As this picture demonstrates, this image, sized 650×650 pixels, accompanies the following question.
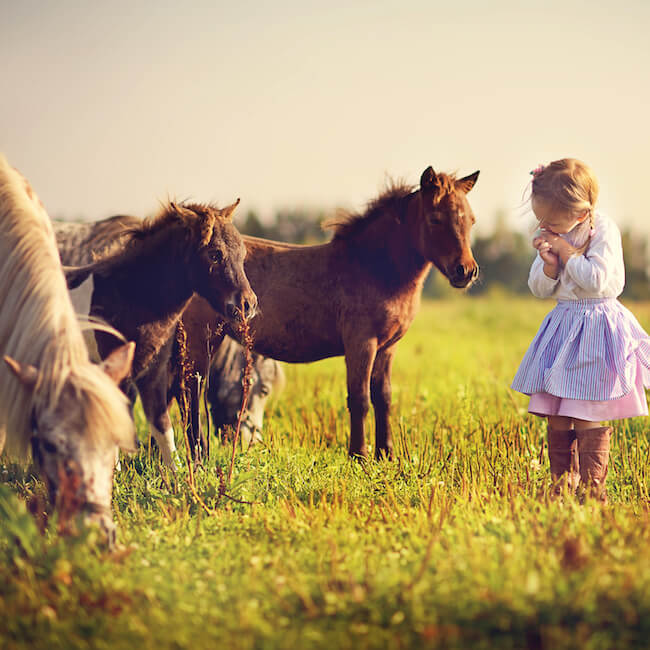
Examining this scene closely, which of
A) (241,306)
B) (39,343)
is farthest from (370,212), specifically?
(39,343)

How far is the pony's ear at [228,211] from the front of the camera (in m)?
4.80

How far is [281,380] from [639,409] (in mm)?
3708

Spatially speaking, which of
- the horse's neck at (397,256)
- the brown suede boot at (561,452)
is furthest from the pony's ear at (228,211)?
the brown suede boot at (561,452)

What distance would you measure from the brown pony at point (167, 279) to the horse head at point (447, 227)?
1.43m

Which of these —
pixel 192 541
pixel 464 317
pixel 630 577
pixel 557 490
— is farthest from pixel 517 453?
pixel 464 317

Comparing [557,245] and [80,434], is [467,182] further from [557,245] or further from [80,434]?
[80,434]

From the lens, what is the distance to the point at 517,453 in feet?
17.7

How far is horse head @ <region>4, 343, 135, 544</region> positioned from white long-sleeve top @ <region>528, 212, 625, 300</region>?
9.52ft

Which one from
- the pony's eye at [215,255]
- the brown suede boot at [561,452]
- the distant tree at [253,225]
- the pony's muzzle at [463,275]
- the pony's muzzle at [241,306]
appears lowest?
the distant tree at [253,225]

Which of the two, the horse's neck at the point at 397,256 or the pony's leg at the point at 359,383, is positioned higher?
the horse's neck at the point at 397,256

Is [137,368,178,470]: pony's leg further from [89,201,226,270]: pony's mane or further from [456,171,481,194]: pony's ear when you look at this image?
[456,171,481,194]: pony's ear

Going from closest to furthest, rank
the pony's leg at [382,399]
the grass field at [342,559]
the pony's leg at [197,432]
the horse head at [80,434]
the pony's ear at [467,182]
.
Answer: the grass field at [342,559]
the horse head at [80,434]
the pony's ear at [467,182]
the pony's leg at [197,432]
the pony's leg at [382,399]

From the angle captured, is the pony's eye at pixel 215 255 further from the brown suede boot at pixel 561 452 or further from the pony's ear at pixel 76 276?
the brown suede boot at pixel 561 452

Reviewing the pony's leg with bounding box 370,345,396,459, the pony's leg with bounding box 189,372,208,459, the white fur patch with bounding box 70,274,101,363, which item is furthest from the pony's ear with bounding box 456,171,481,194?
the white fur patch with bounding box 70,274,101,363
